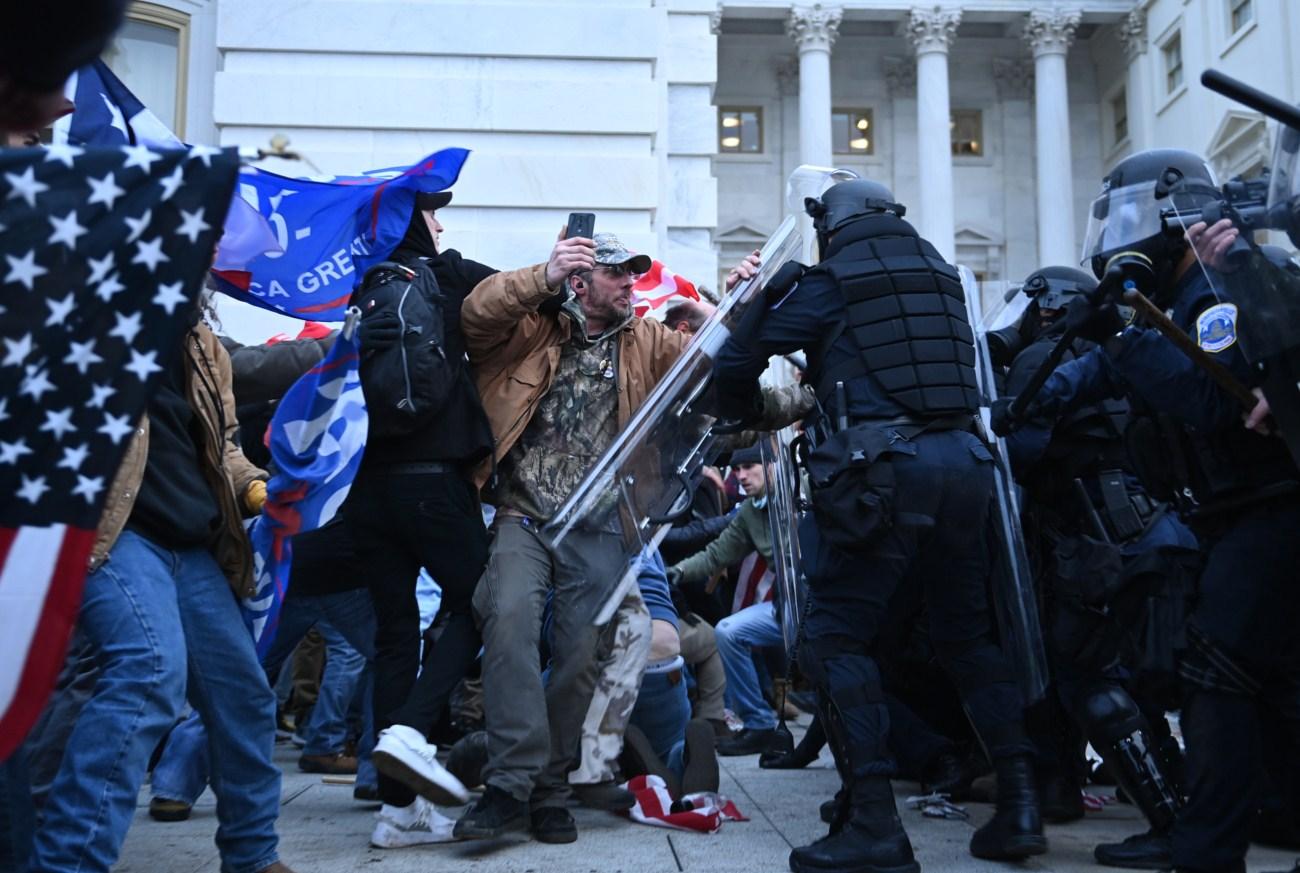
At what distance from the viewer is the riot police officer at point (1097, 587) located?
157 inches

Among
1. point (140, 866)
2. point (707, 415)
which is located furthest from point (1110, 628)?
point (140, 866)

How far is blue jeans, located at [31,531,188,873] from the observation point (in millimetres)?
3041

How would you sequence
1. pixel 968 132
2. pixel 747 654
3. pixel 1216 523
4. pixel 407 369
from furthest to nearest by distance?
pixel 968 132
pixel 747 654
pixel 407 369
pixel 1216 523

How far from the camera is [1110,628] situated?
4.45m

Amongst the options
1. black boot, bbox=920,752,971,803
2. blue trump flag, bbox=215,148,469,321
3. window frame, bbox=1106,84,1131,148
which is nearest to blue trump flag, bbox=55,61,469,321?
blue trump flag, bbox=215,148,469,321

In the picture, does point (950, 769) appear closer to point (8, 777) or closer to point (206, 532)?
point (206, 532)

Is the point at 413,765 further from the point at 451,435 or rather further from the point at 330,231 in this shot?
the point at 330,231

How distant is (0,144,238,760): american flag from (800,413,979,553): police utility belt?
7.06ft

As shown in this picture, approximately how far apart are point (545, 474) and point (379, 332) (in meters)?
0.79

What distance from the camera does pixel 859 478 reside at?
389 centimetres

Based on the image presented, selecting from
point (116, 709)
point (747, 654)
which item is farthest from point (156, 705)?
point (747, 654)

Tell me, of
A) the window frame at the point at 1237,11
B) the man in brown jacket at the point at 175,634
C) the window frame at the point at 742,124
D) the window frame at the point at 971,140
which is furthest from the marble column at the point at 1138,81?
the man in brown jacket at the point at 175,634

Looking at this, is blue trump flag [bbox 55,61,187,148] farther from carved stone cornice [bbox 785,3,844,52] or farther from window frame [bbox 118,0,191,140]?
carved stone cornice [bbox 785,3,844,52]

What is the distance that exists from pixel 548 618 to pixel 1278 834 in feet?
8.73
